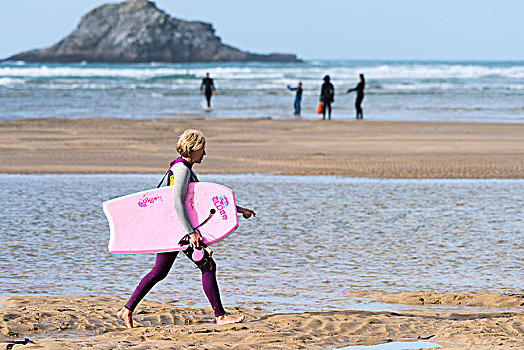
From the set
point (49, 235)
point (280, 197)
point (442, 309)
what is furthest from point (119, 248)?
point (280, 197)

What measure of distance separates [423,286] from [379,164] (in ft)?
28.3

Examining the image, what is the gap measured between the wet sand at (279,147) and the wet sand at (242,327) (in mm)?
8238

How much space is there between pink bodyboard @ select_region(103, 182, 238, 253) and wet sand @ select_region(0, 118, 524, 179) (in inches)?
343

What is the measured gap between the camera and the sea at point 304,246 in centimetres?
670

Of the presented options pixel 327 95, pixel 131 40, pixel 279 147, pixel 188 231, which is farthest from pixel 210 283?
pixel 131 40

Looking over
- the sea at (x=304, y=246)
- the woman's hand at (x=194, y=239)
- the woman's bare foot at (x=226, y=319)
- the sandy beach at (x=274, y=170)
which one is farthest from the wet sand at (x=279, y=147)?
the woman's hand at (x=194, y=239)

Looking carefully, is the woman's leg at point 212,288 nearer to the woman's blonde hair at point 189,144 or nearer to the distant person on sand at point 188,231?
the distant person on sand at point 188,231

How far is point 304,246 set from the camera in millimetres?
8336

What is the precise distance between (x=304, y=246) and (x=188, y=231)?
315cm

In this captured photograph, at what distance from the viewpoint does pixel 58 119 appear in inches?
1008

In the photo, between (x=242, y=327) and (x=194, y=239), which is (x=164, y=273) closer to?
(x=194, y=239)

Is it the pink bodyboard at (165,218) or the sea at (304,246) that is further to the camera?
the sea at (304,246)

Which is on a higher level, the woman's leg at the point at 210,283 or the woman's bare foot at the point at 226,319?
the woman's leg at the point at 210,283

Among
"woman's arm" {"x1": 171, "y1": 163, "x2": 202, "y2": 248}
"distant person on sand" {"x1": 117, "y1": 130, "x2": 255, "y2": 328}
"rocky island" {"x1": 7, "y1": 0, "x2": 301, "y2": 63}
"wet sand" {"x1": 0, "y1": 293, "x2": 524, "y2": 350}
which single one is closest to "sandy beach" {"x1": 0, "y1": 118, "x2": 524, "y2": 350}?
"wet sand" {"x1": 0, "y1": 293, "x2": 524, "y2": 350}
